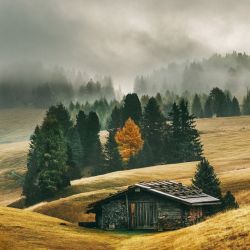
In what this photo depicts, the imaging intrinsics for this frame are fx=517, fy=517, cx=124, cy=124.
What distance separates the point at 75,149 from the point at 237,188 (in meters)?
65.0

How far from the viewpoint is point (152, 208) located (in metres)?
55.1

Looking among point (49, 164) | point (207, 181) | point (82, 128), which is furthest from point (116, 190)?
point (82, 128)

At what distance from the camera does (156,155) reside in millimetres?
130375

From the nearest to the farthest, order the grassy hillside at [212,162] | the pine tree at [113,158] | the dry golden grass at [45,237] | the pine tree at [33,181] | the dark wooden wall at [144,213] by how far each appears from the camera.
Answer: the dry golden grass at [45,237] < the dark wooden wall at [144,213] < the grassy hillside at [212,162] < the pine tree at [33,181] < the pine tree at [113,158]

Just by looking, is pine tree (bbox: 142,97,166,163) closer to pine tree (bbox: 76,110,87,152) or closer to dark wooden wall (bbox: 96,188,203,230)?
pine tree (bbox: 76,110,87,152)

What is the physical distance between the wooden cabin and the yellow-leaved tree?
67518 millimetres

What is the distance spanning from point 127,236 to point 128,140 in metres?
79.0

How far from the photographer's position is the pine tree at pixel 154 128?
433 ft

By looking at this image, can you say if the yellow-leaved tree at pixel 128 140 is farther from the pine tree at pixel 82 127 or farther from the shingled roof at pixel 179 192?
the shingled roof at pixel 179 192

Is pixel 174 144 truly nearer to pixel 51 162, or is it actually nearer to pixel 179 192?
pixel 51 162

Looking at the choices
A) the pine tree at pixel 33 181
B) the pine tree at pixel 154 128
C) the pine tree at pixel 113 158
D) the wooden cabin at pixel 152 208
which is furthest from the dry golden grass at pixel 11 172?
the wooden cabin at pixel 152 208

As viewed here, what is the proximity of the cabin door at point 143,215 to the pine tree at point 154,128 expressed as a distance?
7403 cm

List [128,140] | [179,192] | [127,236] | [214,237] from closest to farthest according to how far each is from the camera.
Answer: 1. [214,237]
2. [127,236]
3. [179,192]
4. [128,140]

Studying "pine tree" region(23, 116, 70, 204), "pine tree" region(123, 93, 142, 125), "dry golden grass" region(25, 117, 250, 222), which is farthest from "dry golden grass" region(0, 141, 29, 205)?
"pine tree" region(123, 93, 142, 125)
